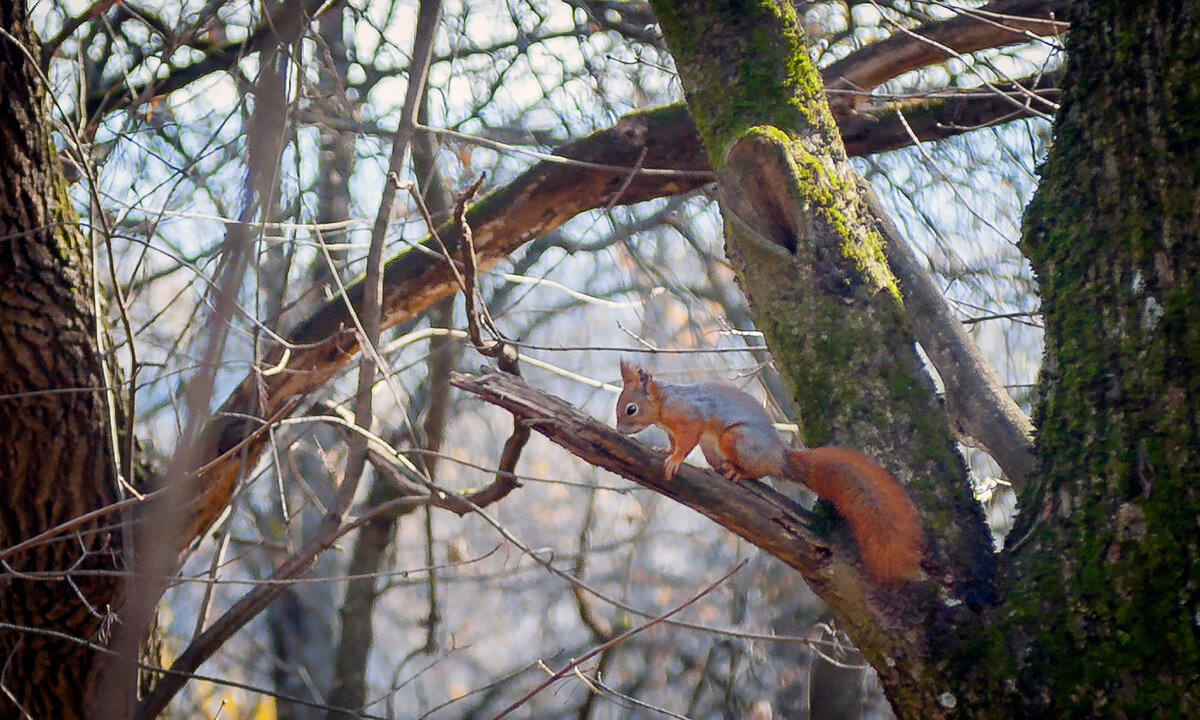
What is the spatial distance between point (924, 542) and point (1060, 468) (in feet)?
0.97

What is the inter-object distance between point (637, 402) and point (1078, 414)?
1.19m

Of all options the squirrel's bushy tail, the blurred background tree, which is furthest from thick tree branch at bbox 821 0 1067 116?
the squirrel's bushy tail

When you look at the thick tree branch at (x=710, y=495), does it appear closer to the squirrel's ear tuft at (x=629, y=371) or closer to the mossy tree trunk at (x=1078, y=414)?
the mossy tree trunk at (x=1078, y=414)

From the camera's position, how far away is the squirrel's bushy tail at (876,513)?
2.01 meters

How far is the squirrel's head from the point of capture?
2.75 metres

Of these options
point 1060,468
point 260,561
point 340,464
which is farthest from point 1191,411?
point 260,561

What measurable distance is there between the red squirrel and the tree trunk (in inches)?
63.2

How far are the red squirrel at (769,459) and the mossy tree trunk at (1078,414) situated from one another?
2.4 inches

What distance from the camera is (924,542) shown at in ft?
6.60

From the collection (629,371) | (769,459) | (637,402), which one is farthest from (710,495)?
(629,371)

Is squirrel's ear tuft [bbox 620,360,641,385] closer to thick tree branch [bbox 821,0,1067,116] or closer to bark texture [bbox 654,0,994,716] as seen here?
bark texture [bbox 654,0,994,716]

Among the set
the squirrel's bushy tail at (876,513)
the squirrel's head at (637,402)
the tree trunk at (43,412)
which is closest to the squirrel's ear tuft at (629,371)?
the squirrel's head at (637,402)

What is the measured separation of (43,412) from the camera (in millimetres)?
3008

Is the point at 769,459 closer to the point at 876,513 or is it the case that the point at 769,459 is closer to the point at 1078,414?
the point at 876,513
